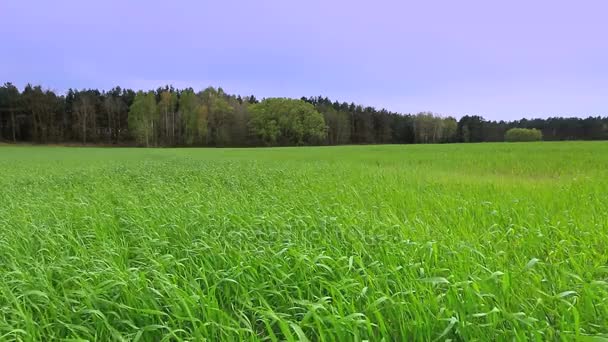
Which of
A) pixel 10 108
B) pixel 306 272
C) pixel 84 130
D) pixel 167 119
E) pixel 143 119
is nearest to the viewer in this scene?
pixel 306 272

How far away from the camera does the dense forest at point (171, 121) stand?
77750 millimetres

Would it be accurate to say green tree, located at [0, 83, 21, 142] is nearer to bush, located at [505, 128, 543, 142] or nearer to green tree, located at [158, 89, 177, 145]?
green tree, located at [158, 89, 177, 145]

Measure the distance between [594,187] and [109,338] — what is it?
28.8ft

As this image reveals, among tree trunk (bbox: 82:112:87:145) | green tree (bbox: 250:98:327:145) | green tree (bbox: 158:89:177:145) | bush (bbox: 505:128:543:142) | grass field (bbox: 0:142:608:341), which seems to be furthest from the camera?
bush (bbox: 505:128:543:142)

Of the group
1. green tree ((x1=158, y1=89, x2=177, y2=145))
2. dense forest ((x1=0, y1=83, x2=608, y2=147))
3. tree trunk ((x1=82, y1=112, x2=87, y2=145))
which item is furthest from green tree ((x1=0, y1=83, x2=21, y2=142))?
green tree ((x1=158, y1=89, x2=177, y2=145))

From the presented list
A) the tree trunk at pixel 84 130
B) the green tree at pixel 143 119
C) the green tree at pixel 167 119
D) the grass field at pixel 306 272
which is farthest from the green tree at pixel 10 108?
the grass field at pixel 306 272

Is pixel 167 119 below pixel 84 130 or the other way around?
the other way around

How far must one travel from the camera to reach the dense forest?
77750 millimetres

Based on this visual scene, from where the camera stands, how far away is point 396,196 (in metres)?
6.98

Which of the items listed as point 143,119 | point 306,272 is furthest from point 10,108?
point 306,272

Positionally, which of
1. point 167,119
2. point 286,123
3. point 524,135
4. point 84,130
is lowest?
point 524,135

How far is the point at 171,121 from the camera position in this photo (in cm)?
8675

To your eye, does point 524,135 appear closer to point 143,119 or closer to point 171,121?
point 171,121

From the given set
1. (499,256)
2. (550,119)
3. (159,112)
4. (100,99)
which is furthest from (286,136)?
(499,256)
